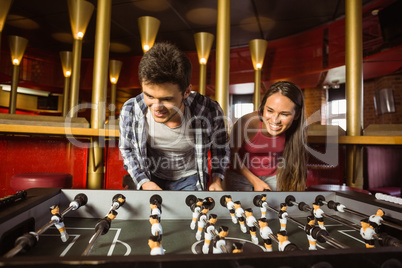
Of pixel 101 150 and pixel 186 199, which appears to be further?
pixel 101 150

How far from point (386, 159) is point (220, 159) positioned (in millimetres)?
1716

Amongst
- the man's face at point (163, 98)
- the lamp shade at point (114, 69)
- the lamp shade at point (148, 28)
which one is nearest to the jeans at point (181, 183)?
the man's face at point (163, 98)

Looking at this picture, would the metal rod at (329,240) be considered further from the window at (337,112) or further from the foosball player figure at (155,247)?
the window at (337,112)

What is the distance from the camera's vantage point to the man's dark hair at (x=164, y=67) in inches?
49.1

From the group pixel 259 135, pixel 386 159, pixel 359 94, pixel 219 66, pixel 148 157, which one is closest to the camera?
pixel 148 157

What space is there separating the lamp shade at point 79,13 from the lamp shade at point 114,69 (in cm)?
322

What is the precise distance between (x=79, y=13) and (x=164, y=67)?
3.48 metres

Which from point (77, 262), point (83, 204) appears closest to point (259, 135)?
point (83, 204)

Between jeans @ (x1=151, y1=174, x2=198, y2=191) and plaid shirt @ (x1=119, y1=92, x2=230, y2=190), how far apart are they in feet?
0.17

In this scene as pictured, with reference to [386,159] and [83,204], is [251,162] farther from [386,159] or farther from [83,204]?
[386,159]

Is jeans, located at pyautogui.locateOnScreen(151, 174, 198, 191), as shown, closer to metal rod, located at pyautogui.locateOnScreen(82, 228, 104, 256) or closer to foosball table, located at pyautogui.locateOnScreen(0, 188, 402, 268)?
foosball table, located at pyautogui.locateOnScreen(0, 188, 402, 268)

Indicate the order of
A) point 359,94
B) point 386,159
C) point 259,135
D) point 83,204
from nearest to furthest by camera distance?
1. point 83,204
2. point 259,135
3. point 386,159
4. point 359,94

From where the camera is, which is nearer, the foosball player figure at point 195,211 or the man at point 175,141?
the foosball player figure at point 195,211

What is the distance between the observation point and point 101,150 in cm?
250
